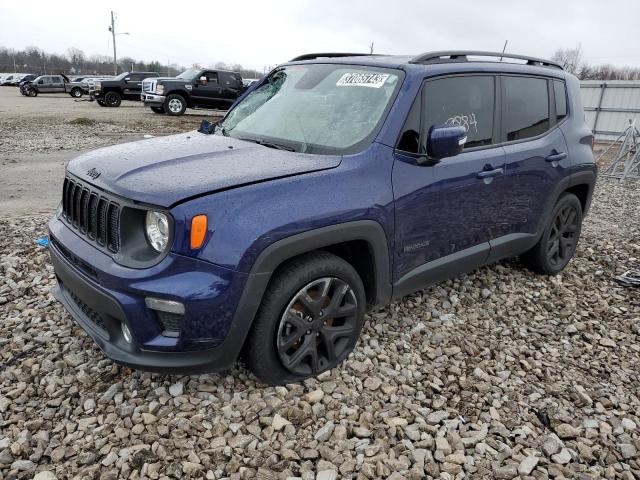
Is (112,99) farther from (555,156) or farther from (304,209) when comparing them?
(304,209)

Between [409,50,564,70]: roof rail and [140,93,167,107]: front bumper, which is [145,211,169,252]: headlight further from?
[140,93,167,107]: front bumper

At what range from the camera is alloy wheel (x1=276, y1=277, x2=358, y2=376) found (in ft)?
8.86

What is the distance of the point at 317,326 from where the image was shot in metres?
2.81

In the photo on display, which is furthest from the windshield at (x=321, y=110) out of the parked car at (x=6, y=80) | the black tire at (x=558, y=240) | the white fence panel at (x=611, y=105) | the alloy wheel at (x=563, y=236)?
the parked car at (x=6, y=80)

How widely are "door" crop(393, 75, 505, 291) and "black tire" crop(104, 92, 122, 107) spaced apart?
77.0ft

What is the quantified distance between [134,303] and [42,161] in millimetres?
8554

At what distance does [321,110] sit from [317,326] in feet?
4.53

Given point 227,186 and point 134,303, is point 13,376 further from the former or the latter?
point 227,186

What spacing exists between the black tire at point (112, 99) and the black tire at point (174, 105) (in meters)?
6.03

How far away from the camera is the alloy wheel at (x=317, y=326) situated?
106 inches

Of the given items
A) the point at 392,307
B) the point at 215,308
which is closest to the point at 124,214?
the point at 215,308

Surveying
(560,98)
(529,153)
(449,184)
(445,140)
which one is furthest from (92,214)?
(560,98)

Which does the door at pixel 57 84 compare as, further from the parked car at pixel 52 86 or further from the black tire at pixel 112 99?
the black tire at pixel 112 99

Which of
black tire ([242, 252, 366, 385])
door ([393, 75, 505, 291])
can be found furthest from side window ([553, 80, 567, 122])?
black tire ([242, 252, 366, 385])
